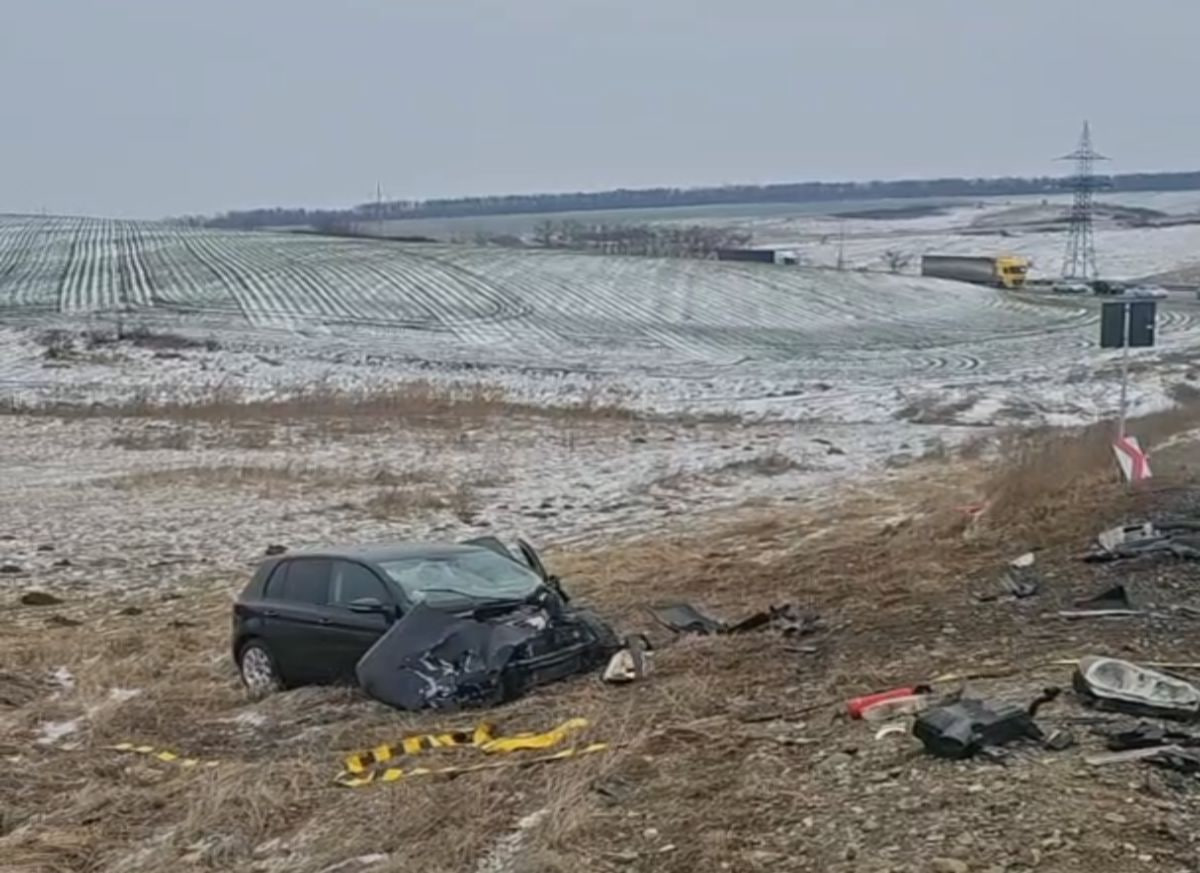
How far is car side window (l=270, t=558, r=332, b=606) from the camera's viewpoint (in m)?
14.1

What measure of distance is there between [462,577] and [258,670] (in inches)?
84.0

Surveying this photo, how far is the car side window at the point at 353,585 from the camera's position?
13516mm

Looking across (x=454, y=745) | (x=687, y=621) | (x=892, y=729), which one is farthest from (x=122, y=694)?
(x=892, y=729)

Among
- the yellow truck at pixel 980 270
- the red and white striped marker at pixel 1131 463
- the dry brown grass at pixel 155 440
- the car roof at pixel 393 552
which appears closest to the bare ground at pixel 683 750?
the red and white striped marker at pixel 1131 463

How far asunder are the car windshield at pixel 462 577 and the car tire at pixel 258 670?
1.41 metres

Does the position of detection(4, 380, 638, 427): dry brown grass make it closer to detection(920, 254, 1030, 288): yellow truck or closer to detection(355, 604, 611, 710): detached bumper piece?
detection(355, 604, 611, 710): detached bumper piece

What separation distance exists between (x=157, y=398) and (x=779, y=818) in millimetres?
35242

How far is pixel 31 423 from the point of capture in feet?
124

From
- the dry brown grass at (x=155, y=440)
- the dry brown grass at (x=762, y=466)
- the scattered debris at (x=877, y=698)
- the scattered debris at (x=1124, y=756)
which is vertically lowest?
the dry brown grass at (x=155, y=440)

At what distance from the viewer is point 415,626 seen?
497 inches

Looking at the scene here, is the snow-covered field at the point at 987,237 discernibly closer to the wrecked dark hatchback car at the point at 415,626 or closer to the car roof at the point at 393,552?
the car roof at the point at 393,552

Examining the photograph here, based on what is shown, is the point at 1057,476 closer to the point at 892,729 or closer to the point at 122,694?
the point at 122,694

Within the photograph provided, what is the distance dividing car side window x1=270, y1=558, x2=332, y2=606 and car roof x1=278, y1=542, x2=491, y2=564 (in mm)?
70

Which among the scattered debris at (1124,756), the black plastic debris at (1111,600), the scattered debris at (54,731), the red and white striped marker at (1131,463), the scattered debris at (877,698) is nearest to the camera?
the scattered debris at (1124,756)
